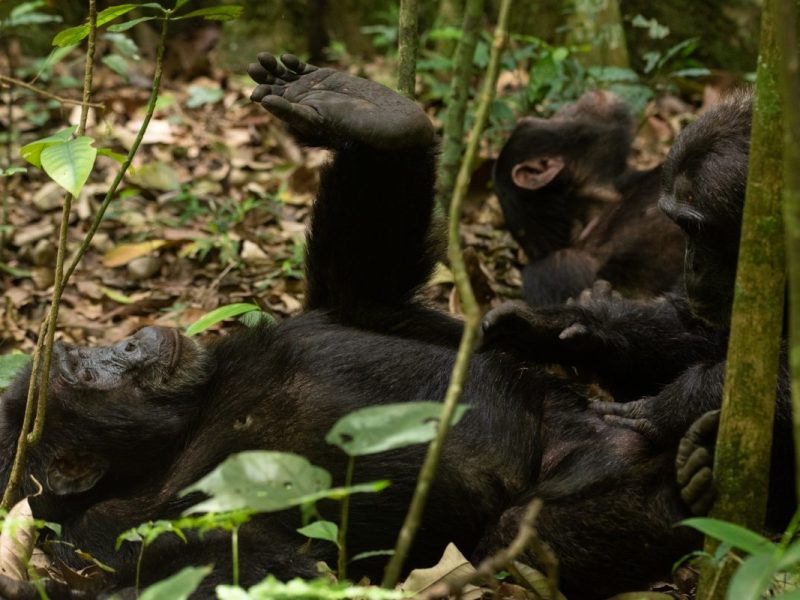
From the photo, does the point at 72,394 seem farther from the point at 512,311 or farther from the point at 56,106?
the point at 56,106

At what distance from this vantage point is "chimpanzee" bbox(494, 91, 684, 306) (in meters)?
7.06

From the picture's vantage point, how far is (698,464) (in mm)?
3266

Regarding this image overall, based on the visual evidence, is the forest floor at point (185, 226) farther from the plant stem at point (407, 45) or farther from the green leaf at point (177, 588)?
the green leaf at point (177, 588)

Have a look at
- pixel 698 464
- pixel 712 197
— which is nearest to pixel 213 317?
pixel 712 197

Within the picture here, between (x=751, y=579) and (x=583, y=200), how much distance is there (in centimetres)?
587

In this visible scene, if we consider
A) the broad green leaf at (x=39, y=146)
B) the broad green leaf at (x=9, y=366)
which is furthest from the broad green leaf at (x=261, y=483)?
the broad green leaf at (x=9, y=366)

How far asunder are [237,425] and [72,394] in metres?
0.70

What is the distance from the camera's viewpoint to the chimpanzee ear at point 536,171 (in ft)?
25.3

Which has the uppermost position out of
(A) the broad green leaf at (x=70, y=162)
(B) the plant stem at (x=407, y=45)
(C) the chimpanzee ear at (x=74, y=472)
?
(B) the plant stem at (x=407, y=45)

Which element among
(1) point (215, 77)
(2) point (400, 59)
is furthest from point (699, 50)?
(2) point (400, 59)

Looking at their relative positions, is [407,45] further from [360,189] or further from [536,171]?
[536,171]

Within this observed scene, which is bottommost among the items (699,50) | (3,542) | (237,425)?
(3,542)

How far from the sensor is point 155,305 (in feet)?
22.4

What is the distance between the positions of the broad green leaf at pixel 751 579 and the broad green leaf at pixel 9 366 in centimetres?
348
